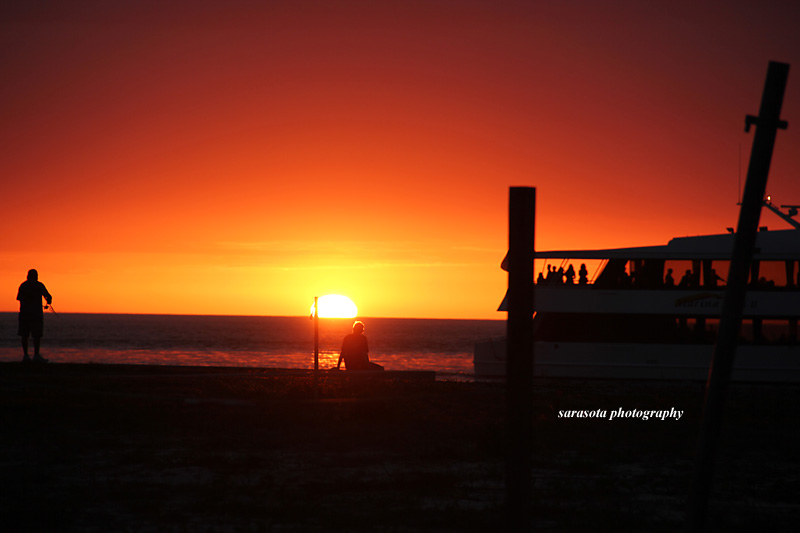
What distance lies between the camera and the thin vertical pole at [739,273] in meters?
4.81

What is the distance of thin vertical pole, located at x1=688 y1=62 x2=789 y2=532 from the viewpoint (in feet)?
15.8

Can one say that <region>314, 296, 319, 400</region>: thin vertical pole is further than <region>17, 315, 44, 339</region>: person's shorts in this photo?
No

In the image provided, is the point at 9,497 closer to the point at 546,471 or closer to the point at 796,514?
the point at 546,471

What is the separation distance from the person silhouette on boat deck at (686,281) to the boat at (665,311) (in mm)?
28

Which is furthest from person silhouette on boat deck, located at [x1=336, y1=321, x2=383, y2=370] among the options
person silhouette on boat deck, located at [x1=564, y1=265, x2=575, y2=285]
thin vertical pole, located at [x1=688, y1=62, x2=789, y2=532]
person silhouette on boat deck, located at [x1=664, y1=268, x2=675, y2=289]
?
thin vertical pole, located at [x1=688, y1=62, x2=789, y2=532]

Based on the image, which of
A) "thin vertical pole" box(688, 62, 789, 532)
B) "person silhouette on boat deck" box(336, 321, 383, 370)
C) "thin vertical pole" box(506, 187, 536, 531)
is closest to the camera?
"thin vertical pole" box(688, 62, 789, 532)

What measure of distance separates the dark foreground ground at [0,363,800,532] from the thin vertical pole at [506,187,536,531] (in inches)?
55.6

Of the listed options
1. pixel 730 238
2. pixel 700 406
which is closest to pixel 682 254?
pixel 730 238

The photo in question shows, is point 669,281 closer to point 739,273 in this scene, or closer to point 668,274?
point 668,274

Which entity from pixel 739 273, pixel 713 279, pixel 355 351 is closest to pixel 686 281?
pixel 713 279

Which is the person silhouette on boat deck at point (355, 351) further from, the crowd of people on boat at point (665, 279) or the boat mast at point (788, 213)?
the boat mast at point (788, 213)

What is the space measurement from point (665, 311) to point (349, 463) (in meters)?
16.2

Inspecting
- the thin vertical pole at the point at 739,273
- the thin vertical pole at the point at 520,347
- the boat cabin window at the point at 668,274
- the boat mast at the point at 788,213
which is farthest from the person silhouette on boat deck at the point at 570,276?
the thin vertical pole at the point at 520,347

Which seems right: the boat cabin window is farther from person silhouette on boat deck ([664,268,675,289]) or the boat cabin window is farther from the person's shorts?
the person's shorts
